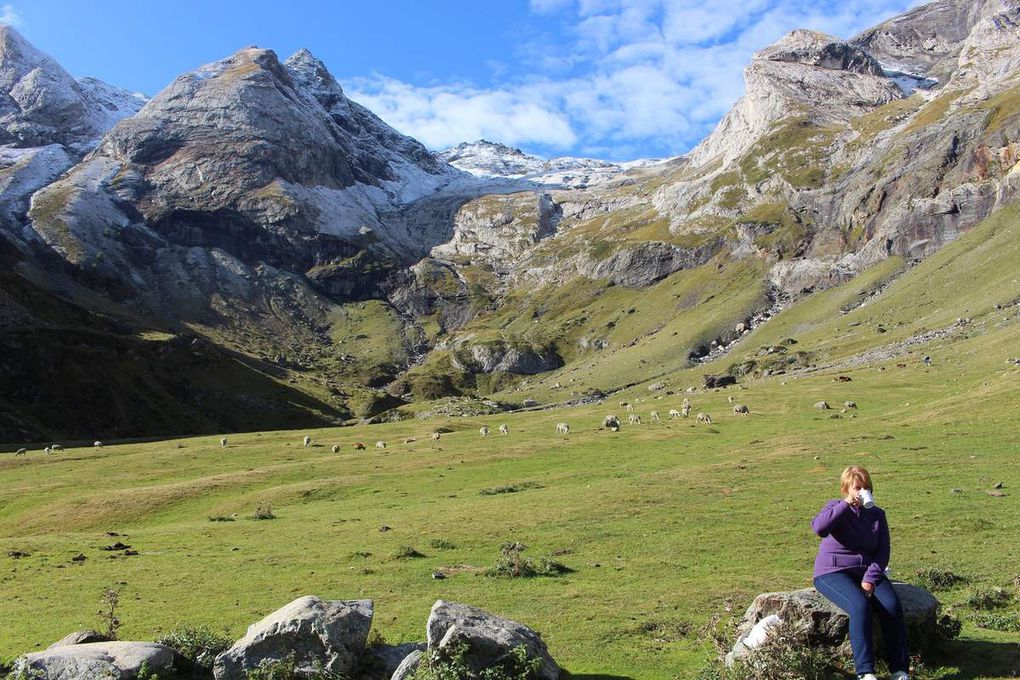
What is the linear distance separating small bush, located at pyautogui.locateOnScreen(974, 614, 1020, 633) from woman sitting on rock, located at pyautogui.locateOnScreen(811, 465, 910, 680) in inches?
207

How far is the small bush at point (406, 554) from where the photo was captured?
32.5 m

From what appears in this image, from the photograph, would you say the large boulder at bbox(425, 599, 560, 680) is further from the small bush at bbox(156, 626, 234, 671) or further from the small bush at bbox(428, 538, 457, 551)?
the small bush at bbox(428, 538, 457, 551)

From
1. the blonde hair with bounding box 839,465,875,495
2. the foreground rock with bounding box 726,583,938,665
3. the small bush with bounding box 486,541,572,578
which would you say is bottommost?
the small bush with bounding box 486,541,572,578

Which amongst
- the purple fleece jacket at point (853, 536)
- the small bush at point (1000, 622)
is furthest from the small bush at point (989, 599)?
the purple fleece jacket at point (853, 536)

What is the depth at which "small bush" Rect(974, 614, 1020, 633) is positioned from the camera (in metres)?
17.6

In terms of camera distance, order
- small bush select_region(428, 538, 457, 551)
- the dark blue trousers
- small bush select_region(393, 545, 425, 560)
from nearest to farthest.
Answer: the dark blue trousers, small bush select_region(393, 545, 425, 560), small bush select_region(428, 538, 457, 551)

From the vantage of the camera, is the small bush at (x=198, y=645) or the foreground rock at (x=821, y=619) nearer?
the foreground rock at (x=821, y=619)

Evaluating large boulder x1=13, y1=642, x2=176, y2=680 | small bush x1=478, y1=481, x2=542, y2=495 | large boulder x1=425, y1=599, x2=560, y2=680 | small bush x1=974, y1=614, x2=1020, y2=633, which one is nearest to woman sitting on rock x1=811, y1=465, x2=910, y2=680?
small bush x1=974, y1=614, x2=1020, y2=633

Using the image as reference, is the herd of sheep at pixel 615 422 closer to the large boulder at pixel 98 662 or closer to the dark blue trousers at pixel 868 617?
the dark blue trousers at pixel 868 617

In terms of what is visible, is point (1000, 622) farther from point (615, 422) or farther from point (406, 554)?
point (615, 422)

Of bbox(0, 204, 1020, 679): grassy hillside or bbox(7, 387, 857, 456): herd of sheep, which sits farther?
bbox(7, 387, 857, 456): herd of sheep

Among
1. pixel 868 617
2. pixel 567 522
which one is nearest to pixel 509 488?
pixel 567 522

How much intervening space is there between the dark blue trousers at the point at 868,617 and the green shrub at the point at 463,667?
6.66 m

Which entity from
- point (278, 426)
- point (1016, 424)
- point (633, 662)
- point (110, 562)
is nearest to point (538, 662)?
point (633, 662)
